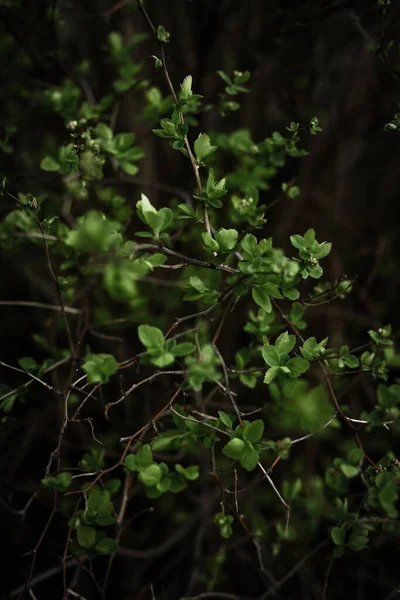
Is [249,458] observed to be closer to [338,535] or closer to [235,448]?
[235,448]

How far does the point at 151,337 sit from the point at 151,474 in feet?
0.97

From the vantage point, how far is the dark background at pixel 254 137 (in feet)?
4.99

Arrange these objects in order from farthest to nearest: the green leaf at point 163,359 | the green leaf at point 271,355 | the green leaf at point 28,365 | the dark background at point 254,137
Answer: the dark background at point 254,137 → the green leaf at point 28,365 → the green leaf at point 271,355 → the green leaf at point 163,359

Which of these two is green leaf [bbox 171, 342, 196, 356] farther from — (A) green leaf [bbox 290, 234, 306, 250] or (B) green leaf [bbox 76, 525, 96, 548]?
(B) green leaf [bbox 76, 525, 96, 548]

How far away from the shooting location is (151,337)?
0.81 m

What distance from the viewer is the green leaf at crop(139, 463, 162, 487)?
905 millimetres

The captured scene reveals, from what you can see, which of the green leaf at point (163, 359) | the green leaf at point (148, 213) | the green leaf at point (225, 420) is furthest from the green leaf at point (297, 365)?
the green leaf at point (148, 213)

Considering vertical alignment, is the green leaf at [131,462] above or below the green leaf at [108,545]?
above

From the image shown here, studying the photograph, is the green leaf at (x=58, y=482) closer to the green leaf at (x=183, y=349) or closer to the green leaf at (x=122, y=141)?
the green leaf at (x=183, y=349)

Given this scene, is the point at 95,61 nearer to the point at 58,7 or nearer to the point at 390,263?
the point at 58,7

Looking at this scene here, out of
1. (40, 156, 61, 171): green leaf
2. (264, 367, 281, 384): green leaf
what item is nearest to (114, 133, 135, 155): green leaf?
(40, 156, 61, 171): green leaf

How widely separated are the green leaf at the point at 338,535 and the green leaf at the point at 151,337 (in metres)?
0.51

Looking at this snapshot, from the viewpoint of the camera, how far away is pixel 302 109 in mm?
1596

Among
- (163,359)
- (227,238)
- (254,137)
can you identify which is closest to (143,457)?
(163,359)
